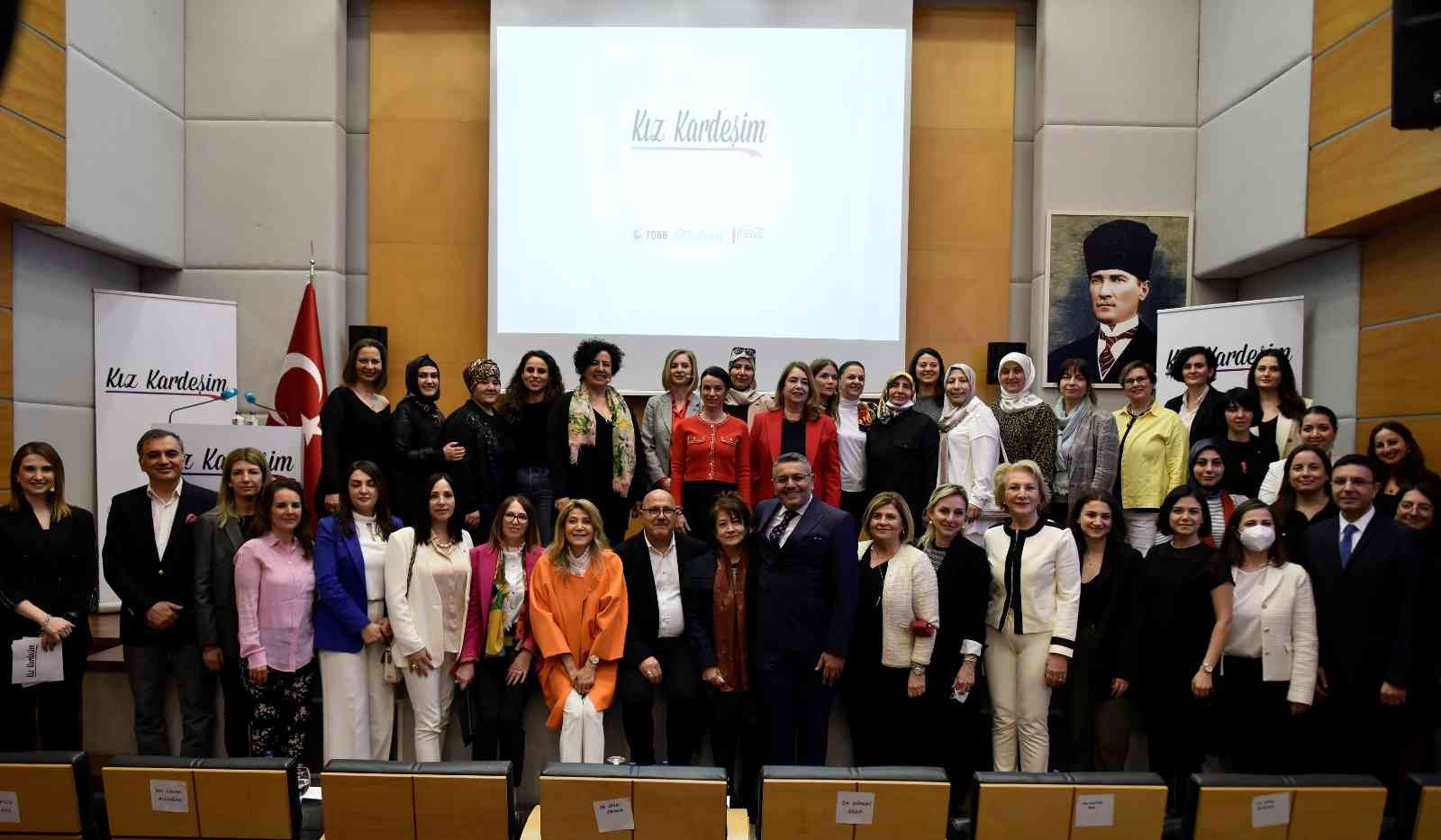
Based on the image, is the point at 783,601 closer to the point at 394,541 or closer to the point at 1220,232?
the point at 394,541

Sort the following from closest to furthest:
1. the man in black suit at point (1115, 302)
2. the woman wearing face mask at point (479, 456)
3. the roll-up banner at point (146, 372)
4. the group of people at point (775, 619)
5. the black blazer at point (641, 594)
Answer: the group of people at point (775, 619) → the black blazer at point (641, 594) → the woman wearing face mask at point (479, 456) → the roll-up banner at point (146, 372) → the man in black suit at point (1115, 302)

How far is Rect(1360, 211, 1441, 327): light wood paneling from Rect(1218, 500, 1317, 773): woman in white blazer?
2.10 m

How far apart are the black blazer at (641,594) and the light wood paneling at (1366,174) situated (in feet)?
12.1

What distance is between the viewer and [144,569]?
3762mm

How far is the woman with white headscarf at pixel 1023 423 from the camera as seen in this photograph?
15.5ft

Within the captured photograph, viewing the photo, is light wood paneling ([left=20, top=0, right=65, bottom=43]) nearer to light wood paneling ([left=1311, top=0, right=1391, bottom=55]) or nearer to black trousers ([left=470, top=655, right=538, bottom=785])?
black trousers ([left=470, top=655, right=538, bottom=785])

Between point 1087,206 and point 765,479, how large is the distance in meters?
3.38

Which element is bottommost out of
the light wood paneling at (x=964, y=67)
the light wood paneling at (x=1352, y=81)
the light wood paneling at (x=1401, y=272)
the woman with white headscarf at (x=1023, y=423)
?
the woman with white headscarf at (x=1023, y=423)

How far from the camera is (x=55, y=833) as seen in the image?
8.14ft

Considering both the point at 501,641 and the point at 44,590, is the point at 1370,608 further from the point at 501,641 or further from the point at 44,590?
the point at 44,590

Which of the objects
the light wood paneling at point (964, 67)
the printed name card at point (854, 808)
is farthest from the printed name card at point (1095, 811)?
the light wood paneling at point (964, 67)

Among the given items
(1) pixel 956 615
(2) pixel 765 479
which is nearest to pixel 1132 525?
(1) pixel 956 615

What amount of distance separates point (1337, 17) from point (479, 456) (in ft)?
16.4

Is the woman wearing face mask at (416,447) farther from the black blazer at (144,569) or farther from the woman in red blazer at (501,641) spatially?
the black blazer at (144,569)
